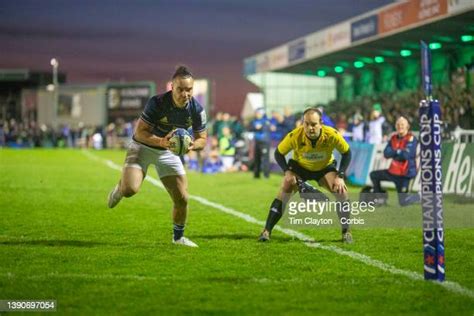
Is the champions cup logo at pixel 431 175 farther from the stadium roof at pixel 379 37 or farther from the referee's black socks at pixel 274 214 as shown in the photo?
the stadium roof at pixel 379 37

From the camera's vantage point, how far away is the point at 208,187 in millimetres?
21703

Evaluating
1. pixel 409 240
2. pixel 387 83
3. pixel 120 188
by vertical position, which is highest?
pixel 387 83

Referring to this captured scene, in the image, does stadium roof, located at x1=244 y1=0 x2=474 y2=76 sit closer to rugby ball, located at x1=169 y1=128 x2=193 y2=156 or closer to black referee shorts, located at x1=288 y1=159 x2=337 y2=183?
black referee shorts, located at x1=288 y1=159 x2=337 y2=183

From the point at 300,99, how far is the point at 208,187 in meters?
42.6

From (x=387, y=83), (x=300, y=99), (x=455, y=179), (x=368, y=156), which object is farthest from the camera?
(x=300, y=99)

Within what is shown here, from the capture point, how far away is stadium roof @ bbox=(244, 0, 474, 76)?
31453mm

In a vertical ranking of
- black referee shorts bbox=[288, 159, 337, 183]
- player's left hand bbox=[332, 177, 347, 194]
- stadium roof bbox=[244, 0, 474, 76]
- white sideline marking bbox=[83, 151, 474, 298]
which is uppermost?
stadium roof bbox=[244, 0, 474, 76]

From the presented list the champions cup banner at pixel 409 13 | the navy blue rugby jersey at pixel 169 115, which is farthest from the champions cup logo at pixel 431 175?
the champions cup banner at pixel 409 13

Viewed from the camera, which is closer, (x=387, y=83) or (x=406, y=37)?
(x=406, y=37)

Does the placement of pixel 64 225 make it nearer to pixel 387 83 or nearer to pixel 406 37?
pixel 406 37

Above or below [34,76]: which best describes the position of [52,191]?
below

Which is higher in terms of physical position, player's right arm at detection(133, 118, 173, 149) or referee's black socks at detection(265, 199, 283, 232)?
player's right arm at detection(133, 118, 173, 149)

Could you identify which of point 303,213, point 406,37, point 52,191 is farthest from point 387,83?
point 303,213

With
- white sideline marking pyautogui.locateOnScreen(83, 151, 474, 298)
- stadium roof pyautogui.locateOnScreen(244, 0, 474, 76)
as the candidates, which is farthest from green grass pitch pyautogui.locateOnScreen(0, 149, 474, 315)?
stadium roof pyautogui.locateOnScreen(244, 0, 474, 76)
